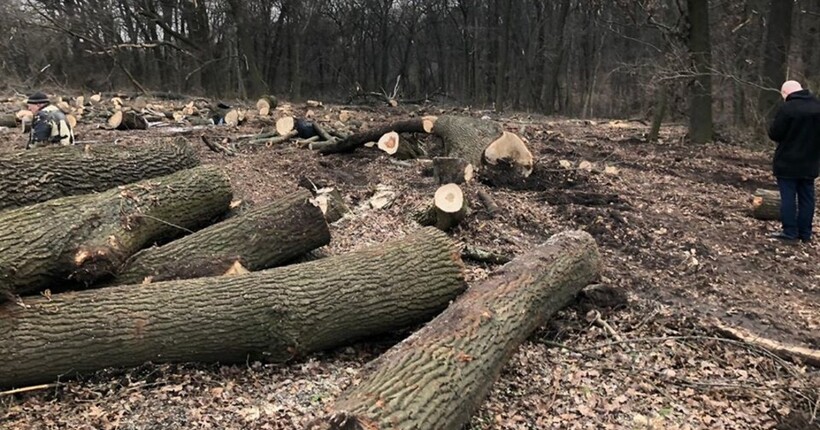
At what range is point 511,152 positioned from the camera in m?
9.63

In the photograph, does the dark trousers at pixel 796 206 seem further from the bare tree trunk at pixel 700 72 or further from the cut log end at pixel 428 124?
the bare tree trunk at pixel 700 72

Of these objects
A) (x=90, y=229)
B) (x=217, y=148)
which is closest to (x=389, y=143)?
(x=217, y=148)

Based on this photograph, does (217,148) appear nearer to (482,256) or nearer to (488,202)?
(488,202)

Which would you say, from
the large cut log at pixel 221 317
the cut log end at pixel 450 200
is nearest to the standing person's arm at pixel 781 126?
the cut log end at pixel 450 200

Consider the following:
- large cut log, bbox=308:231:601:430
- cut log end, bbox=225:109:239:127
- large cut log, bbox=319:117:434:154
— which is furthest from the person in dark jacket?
cut log end, bbox=225:109:239:127

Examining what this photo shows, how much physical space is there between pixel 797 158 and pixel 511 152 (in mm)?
3771

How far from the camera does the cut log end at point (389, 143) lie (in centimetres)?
1048

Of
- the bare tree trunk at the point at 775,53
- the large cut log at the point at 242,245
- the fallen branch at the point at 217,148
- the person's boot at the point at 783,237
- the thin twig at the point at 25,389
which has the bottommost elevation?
the person's boot at the point at 783,237

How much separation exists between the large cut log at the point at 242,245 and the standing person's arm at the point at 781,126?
5422mm

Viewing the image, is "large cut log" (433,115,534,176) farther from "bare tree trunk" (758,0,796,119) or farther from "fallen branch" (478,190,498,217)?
"bare tree trunk" (758,0,796,119)

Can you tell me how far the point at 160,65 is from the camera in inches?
1332

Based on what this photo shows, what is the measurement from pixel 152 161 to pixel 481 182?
15.0 feet

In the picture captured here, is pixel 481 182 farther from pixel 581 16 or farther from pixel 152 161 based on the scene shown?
pixel 581 16

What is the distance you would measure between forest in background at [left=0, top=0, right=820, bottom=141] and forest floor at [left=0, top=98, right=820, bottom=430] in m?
6.94
